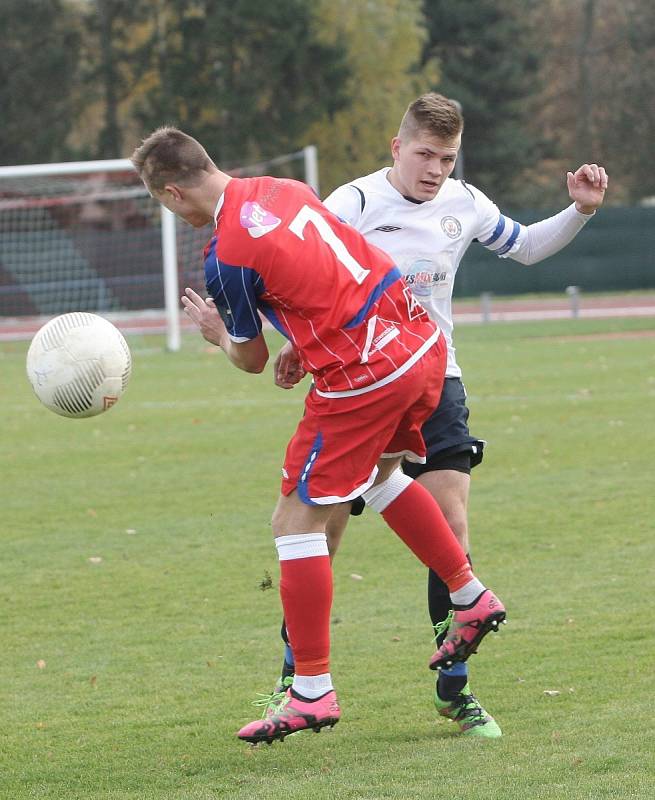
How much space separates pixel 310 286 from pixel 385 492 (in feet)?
2.78

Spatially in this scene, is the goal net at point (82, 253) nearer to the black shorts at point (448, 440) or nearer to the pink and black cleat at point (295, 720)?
the black shorts at point (448, 440)

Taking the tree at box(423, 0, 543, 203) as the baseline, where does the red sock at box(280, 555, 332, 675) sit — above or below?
above

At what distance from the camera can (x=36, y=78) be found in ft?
140

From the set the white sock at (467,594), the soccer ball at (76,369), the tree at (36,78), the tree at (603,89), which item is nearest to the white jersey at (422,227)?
the white sock at (467,594)

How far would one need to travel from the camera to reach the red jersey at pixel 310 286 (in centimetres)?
412

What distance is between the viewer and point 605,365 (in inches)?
687

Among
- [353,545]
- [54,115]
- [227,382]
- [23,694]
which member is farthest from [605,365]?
[54,115]

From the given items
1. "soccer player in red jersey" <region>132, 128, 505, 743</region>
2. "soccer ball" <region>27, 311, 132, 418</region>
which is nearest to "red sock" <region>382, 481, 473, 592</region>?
"soccer player in red jersey" <region>132, 128, 505, 743</region>

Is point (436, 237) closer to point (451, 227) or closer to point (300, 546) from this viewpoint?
point (451, 227)

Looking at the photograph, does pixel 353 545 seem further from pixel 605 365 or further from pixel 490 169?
pixel 490 169

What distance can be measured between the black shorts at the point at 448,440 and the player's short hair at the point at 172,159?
1.28 metres

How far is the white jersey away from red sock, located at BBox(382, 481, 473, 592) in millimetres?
571

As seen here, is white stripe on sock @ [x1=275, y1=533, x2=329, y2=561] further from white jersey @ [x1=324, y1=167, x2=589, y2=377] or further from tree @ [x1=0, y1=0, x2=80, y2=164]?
tree @ [x1=0, y1=0, x2=80, y2=164]

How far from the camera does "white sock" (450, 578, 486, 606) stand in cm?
452
